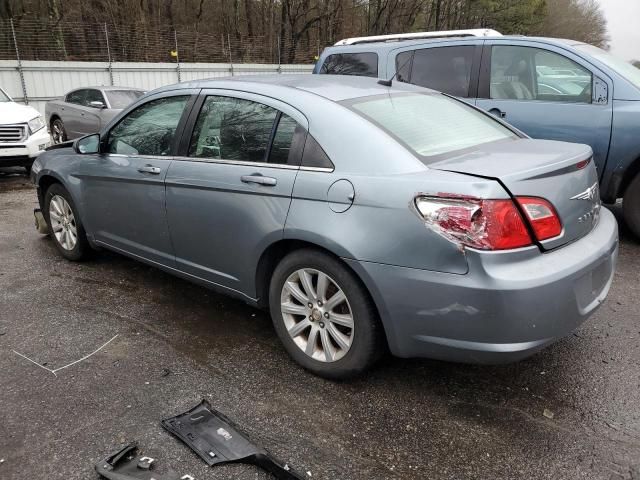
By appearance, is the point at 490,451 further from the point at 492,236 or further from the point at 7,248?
the point at 7,248

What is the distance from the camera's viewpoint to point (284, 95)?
3.07 meters

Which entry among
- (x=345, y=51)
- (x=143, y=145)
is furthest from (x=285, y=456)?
(x=345, y=51)

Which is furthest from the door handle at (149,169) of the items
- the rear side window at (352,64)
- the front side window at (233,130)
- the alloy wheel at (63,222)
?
the rear side window at (352,64)

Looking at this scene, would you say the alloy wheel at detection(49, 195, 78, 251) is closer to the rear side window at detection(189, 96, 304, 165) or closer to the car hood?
the rear side window at detection(189, 96, 304, 165)

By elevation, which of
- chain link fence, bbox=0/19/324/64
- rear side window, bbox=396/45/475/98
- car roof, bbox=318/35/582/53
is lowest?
rear side window, bbox=396/45/475/98

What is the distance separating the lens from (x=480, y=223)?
2.27m

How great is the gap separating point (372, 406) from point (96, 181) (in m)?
2.78

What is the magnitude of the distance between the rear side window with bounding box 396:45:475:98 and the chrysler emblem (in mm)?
3265

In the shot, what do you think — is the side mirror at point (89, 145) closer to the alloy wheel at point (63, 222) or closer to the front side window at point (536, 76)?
the alloy wheel at point (63, 222)

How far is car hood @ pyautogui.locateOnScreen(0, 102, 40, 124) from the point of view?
27.6 feet

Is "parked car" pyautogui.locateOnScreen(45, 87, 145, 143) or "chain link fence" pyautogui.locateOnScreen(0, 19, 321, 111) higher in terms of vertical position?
"chain link fence" pyautogui.locateOnScreen(0, 19, 321, 111)

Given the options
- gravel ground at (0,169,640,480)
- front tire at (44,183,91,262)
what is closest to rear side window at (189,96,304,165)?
gravel ground at (0,169,640,480)

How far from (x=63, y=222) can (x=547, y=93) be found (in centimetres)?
476

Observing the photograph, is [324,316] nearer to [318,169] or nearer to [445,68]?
[318,169]
